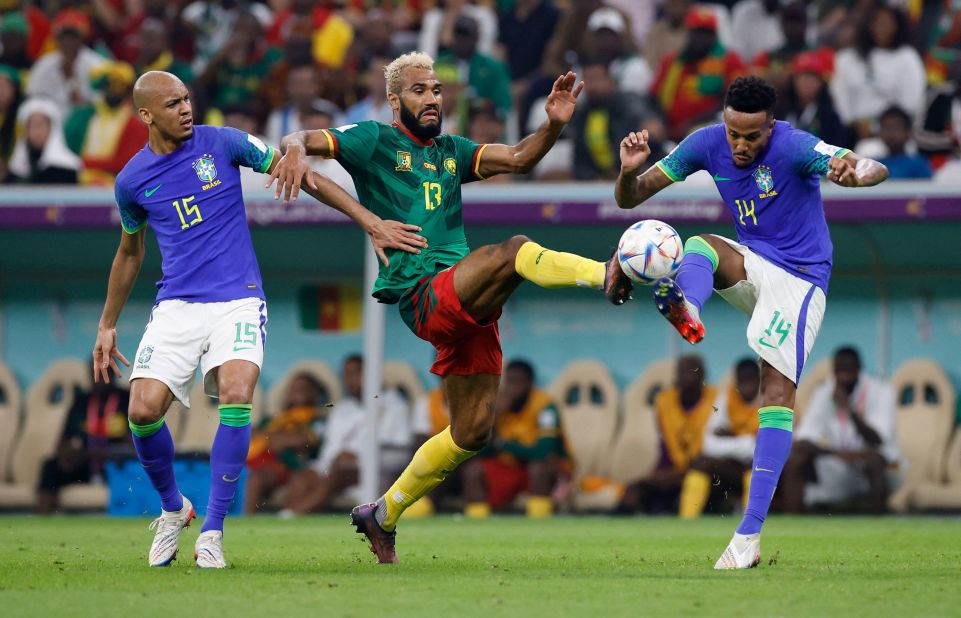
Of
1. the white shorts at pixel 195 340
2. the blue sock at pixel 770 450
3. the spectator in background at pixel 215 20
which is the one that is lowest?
the blue sock at pixel 770 450

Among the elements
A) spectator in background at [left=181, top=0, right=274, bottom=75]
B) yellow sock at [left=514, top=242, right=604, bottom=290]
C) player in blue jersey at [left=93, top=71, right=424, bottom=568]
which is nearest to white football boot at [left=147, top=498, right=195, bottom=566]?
player in blue jersey at [left=93, top=71, right=424, bottom=568]

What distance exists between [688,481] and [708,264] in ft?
20.0

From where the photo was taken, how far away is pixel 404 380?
1444 cm

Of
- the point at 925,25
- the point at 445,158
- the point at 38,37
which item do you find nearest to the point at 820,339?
the point at 925,25

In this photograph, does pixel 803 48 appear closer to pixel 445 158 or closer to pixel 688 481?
pixel 688 481

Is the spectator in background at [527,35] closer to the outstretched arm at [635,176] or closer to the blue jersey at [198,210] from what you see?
the outstretched arm at [635,176]

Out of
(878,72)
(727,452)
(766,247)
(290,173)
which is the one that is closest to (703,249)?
(766,247)

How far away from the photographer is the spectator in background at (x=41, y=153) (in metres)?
14.2

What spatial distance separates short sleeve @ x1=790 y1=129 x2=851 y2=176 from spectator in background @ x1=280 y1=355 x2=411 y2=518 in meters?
6.52

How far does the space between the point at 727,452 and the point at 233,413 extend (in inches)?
258

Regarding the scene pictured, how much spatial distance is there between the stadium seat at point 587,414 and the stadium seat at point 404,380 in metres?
1.27

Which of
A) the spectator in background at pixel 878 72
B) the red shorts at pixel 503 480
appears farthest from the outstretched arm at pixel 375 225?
the spectator in background at pixel 878 72

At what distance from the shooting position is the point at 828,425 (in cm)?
1294

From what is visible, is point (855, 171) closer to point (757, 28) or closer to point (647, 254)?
point (647, 254)
